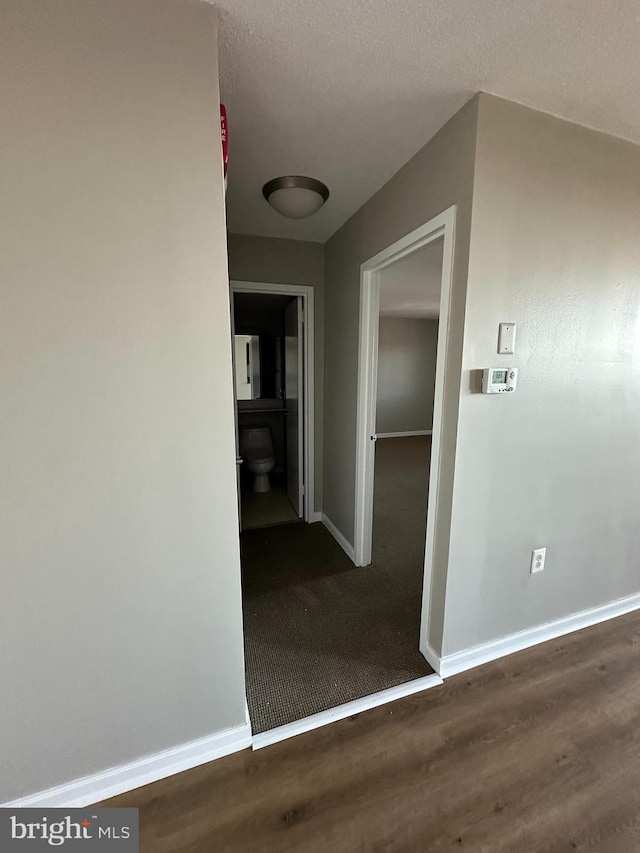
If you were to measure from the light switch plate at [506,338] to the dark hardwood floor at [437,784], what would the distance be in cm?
150

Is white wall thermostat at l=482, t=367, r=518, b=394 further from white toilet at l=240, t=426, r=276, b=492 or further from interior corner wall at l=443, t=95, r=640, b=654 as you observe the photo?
white toilet at l=240, t=426, r=276, b=492

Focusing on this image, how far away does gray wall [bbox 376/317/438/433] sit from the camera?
265 inches

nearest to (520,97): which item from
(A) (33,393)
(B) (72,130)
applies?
(B) (72,130)

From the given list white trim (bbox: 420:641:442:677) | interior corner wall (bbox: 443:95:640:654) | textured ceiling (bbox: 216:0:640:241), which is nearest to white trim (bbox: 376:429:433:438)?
interior corner wall (bbox: 443:95:640:654)

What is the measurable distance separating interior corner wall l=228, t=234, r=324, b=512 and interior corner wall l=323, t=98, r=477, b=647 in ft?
0.27

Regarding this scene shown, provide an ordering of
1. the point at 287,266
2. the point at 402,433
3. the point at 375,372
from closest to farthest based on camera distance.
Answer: the point at 375,372, the point at 287,266, the point at 402,433

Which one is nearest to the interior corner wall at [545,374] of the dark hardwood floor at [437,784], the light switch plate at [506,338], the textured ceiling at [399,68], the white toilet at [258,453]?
the light switch plate at [506,338]

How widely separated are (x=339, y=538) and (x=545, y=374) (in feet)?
6.30

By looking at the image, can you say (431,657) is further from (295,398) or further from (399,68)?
(399,68)

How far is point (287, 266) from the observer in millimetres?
2775

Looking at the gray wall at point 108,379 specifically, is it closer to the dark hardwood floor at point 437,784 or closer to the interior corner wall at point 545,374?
the dark hardwood floor at point 437,784

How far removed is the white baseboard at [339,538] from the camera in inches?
104

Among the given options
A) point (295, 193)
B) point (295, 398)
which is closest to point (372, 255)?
point (295, 193)

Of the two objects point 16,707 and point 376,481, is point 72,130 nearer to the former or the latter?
point 16,707
